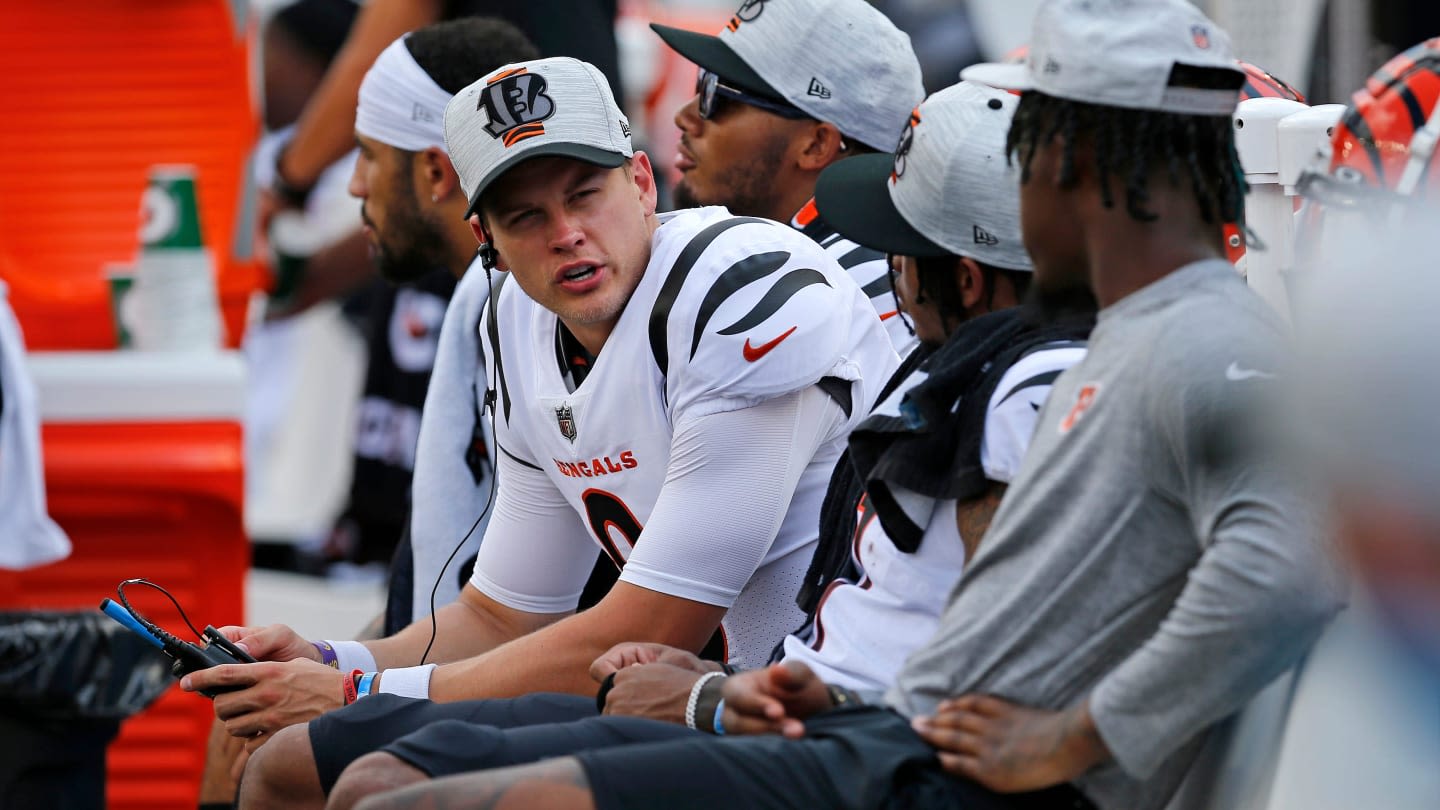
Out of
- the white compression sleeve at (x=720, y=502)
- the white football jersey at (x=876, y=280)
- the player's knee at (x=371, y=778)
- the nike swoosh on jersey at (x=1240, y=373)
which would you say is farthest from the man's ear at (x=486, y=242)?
the nike swoosh on jersey at (x=1240, y=373)

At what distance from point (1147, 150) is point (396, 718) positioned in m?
1.25

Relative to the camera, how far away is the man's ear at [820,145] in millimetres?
3809

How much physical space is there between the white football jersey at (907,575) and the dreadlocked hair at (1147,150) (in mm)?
295

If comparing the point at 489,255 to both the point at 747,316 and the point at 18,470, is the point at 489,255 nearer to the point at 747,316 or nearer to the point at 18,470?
the point at 747,316

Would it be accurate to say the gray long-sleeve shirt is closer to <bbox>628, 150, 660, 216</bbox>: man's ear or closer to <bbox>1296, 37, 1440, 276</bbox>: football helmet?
<bbox>1296, 37, 1440, 276</bbox>: football helmet

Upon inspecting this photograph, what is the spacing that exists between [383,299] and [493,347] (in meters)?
3.62

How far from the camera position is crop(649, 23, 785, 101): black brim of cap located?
3.80m

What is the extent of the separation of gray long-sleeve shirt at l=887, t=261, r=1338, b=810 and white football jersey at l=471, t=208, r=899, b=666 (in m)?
0.74

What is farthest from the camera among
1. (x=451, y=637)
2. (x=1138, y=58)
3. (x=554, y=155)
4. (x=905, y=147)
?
(x=451, y=637)

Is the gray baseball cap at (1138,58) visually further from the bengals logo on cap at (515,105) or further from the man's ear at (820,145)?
the man's ear at (820,145)

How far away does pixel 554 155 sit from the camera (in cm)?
304

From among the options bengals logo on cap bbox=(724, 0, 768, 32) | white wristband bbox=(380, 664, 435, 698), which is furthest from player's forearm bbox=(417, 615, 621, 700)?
bengals logo on cap bbox=(724, 0, 768, 32)

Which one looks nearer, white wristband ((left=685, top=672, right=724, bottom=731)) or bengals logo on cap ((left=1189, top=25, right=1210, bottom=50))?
bengals logo on cap ((left=1189, top=25, right=1210, bottom=50))

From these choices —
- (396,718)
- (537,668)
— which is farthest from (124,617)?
(537,668)
